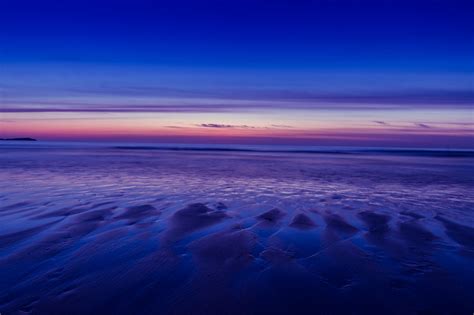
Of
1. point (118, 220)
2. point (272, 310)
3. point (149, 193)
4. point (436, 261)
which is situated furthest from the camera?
point (149, 193)

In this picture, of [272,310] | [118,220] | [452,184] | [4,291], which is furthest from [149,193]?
[452,184]

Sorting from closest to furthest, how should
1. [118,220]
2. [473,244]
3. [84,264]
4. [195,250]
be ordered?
[84,264] < [195,250] < [473,244] < [118,220]

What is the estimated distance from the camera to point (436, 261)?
16.3ft

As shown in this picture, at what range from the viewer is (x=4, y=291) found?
3750mm

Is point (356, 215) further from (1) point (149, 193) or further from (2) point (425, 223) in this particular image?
(1) point (149, 193)

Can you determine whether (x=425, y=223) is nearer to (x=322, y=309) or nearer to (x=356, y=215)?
(x=356, y=215)

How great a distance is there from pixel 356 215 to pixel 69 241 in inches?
231

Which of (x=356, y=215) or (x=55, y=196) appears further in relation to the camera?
(x=55, y=196)

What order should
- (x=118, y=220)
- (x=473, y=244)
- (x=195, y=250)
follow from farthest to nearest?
1. (x=118, y=220)
2. (x=473, y=244)
3. (x=195, y=250)

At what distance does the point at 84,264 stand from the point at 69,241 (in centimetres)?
118

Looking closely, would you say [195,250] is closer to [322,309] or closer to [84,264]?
[84,264]

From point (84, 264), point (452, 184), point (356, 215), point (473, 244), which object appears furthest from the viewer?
point (452, 184)

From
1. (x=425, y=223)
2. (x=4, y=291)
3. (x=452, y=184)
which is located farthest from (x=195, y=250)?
(x=452, y=184)

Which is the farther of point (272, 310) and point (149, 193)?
point (149, 193)
